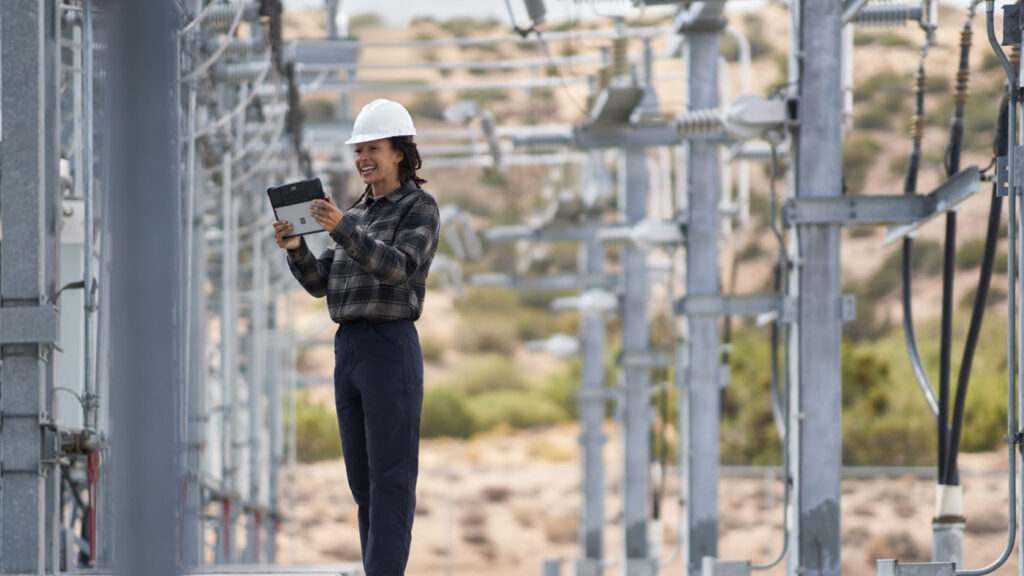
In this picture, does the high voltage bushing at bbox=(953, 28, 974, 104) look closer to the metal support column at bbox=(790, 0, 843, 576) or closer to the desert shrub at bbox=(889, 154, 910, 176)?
the metal support column at bbox=(790, 0, 843, 576)

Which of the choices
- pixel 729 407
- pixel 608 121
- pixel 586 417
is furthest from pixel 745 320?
pixel 608 121

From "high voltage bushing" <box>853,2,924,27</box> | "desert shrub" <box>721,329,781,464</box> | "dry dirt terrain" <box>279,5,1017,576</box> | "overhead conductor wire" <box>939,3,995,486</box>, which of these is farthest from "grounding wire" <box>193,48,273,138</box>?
"desert shrub" <box>721,329,781,464</box>

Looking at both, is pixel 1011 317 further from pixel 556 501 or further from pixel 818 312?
pixel 556 501

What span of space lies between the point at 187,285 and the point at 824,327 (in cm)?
337

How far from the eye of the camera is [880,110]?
65.9m

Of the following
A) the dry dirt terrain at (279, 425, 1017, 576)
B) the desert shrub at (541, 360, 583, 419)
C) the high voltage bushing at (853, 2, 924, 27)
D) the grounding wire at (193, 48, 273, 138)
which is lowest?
the dry dirt terrain at (279, 425, 1017, 576)

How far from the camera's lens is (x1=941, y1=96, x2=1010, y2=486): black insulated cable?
7.68 metres

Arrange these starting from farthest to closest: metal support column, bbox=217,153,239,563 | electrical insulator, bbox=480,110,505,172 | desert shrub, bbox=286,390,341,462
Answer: desert shrub, bbox=286,390,341,462 < electrical insulator, bbox=480,110,505,172 < metal support column, bbox=217,153,239,563

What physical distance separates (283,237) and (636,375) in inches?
617

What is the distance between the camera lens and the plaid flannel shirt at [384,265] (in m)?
5.32

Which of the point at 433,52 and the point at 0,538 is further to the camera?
the point at 433,52

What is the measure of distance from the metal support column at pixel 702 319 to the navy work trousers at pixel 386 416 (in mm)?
7790

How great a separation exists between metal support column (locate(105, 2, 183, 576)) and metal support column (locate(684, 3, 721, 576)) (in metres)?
10.8

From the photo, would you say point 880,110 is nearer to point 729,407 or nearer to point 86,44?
point 729,407
